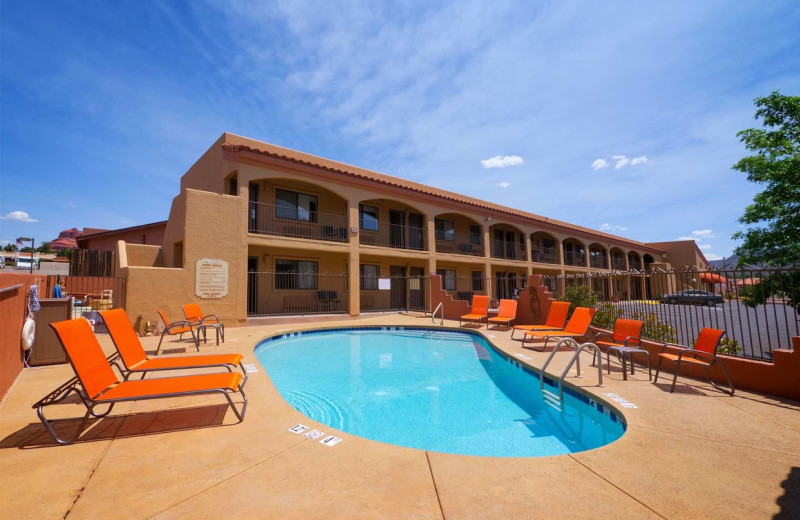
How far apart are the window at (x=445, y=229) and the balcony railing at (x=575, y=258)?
38.7ft

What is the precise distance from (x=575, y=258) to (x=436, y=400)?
27950mm

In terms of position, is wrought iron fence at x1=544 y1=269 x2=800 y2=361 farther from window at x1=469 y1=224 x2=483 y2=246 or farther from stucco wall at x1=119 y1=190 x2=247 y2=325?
stucco wall at x1=119 y1=190 x2=247 y2=325

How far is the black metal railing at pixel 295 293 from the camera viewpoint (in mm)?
15398

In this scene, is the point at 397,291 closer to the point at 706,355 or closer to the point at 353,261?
the point at 353,261

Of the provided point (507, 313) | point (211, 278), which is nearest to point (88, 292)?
point (211, 278)

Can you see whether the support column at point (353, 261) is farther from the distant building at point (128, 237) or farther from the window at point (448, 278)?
the distant building at point (128, 237)

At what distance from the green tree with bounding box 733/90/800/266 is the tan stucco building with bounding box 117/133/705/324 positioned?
6.44 meters

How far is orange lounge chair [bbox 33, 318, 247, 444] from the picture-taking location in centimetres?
307

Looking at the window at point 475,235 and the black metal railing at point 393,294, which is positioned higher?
the window at point 475,235

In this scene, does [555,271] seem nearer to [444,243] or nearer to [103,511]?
[444,243]

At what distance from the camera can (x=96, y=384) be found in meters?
3.29

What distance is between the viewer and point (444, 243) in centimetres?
2208

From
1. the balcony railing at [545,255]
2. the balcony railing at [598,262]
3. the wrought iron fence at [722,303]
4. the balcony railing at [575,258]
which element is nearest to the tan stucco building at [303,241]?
the wrought iron fence at [722,303]

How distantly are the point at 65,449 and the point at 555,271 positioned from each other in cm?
2854
